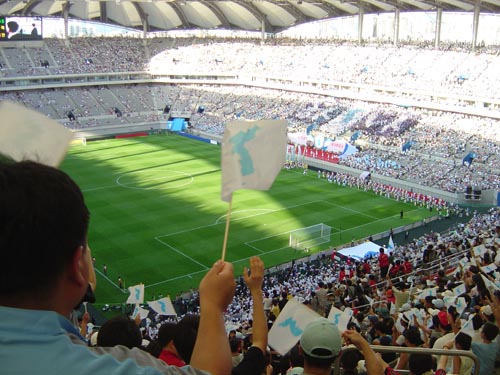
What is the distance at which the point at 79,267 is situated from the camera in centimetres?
157

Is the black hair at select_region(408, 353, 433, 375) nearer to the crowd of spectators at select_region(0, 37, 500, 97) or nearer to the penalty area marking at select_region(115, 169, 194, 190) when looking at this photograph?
the penalty area marking at select_region(115, 169, 194, 190)

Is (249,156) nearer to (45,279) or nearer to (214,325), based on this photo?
(214,325)

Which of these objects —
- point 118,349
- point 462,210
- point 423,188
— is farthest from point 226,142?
point 423,188

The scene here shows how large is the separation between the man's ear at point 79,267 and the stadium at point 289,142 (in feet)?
15.3

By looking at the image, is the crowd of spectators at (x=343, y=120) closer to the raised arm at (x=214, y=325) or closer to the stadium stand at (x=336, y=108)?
the stadium stand at (x=336, y=108)

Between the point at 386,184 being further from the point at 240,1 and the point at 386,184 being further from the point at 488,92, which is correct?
the point at 240,1

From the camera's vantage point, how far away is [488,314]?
7.57 metres

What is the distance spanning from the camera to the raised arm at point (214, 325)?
74.0 inches

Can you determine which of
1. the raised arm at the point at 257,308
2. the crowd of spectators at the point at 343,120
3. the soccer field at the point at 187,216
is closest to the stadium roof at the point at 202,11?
the crowd of spectators at the point at 343,120

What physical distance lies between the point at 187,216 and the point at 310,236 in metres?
7.80

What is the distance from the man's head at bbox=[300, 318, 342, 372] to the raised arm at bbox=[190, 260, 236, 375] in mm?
1333

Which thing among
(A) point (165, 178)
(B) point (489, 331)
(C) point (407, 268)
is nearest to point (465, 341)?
(B) point (489, 331)

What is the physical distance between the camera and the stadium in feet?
63.1

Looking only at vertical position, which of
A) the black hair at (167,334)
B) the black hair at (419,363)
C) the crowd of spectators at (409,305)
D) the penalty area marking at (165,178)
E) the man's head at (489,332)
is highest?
the black hair at (167,334)
